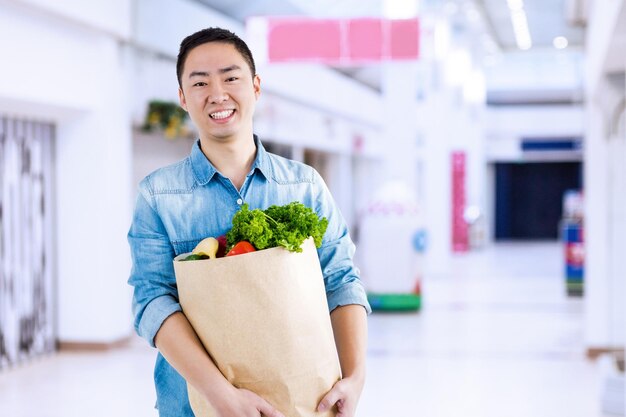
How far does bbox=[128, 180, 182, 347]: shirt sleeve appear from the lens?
180 cm

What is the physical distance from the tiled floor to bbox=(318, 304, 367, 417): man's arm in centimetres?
524

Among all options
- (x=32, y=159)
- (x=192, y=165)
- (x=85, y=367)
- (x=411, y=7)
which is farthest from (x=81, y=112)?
(x=192, y=165)

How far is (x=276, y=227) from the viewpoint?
166cm

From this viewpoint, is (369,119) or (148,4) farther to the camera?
(369,119)

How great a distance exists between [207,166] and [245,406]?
491 millimetres

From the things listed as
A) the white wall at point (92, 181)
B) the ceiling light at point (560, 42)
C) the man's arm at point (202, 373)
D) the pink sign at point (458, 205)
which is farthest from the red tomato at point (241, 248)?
the ceiling light at point (560, 42)

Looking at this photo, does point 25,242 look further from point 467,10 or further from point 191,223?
point 467,10

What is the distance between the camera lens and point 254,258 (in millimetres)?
1609

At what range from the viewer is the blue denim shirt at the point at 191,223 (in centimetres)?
181

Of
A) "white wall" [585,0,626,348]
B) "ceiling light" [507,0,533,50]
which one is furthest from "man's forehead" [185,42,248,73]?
"ceiling light" [507,0,533,50]

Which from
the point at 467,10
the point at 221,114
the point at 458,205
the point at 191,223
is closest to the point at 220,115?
the point at 221,114

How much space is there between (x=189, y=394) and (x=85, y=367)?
7569 millimetres

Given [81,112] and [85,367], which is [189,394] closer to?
A: [85,367]

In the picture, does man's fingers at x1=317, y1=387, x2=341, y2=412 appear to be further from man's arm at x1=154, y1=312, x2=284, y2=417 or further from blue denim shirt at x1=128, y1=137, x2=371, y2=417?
blue denim shirt at x1=128, y1=137, x2=371, y2=417
